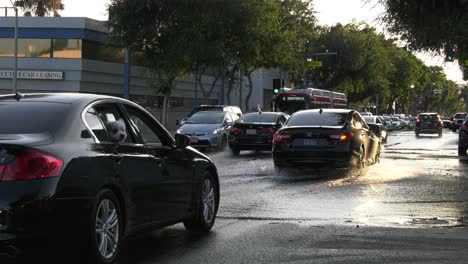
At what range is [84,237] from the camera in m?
5.32

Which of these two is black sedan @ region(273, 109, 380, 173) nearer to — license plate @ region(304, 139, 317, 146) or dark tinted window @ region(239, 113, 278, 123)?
license plate @ region(304, 139, 317, 146)

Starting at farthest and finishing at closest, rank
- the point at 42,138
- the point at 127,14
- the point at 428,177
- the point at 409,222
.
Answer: the point at 127,14, the point at 428,177, the point at 409,222, the point at 42,138

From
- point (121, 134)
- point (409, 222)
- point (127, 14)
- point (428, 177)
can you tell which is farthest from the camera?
point (127, 14)

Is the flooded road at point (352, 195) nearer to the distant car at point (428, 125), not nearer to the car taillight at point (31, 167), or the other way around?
the car taillight at point (31, 167)

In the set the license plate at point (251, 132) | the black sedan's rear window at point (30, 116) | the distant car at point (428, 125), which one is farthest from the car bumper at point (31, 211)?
the distant car at point (428, 125)

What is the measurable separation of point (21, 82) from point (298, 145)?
30.5m

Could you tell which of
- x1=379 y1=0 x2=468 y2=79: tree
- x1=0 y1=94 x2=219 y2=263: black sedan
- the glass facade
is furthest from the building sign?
x1=0 y1=94 x2=219 y2=263: black sedan

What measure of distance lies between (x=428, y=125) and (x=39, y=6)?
32507 mm

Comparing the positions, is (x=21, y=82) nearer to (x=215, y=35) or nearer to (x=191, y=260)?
(x=215, y=35)

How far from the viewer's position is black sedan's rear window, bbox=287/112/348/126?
14750 mm

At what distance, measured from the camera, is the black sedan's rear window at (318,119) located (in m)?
14.8

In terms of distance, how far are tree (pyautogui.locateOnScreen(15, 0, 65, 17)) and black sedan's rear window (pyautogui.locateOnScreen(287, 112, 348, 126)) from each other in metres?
44.1

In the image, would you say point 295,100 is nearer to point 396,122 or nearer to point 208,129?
point 208,129

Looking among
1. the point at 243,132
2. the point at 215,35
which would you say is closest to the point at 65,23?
the point at 215,35
